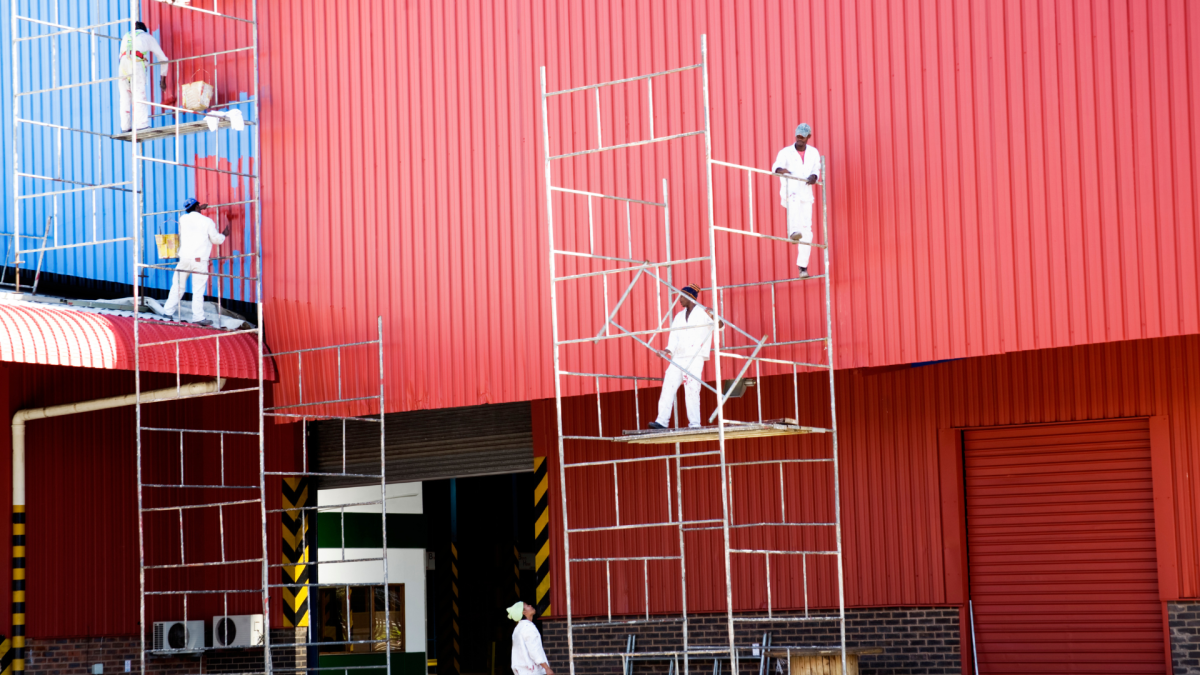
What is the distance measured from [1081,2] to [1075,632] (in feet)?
23.0

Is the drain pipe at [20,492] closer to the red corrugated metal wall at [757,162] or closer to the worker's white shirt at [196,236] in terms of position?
the worker's white shirt at [196,236]

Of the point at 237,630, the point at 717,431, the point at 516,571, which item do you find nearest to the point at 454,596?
the point at 516,571

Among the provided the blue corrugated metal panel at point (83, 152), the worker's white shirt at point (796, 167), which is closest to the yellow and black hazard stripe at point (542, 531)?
the blue corrugated metal panel at point (83, 152)

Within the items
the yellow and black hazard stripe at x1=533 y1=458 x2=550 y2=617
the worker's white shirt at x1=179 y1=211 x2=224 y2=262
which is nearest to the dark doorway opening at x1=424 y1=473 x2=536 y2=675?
the yellow and black hazard stripe at x1=533 y1=458 x2=550 y2=617

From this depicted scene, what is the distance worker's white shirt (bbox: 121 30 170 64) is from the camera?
62.0 feet

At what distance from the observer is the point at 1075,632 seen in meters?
16.0

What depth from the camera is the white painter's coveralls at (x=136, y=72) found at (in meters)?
19.0

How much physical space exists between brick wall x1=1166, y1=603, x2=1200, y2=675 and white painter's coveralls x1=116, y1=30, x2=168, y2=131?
14158mm

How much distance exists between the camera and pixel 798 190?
14562mm

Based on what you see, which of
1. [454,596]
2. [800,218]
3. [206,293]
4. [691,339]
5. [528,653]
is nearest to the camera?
[691,339]

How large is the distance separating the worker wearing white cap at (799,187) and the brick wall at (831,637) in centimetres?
474

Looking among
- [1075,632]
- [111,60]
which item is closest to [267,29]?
[111,60]

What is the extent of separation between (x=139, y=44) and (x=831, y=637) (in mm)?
11938

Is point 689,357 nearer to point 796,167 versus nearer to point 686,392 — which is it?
point 686,392
